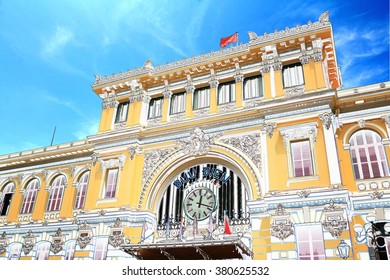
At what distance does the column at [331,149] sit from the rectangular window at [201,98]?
23.6 ft

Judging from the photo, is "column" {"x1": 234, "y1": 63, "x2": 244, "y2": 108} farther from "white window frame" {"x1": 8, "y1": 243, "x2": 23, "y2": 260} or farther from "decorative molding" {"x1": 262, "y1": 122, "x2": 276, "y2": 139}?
"white window frame" {"x1": 8, "y1": 243, "x2": 23, "y2": 260}

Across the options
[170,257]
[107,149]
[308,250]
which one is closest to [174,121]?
[107,149]

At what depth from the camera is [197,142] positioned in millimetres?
21203

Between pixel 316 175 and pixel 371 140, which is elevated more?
pixel 371 140

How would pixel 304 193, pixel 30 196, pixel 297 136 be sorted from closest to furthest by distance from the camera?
pixel 304 193
pixel 297 136
pixel 30 196

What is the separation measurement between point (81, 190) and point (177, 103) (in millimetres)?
8940

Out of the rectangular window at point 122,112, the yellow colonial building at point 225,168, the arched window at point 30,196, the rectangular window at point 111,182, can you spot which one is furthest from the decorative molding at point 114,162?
the arched window at point 30,196

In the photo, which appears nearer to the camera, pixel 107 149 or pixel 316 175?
pixel 316 175

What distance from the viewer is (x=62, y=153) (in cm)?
2661

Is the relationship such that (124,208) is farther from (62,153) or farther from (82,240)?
(62,153)

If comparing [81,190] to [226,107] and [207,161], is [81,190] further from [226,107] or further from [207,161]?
[226,107]

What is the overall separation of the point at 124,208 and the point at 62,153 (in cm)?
864

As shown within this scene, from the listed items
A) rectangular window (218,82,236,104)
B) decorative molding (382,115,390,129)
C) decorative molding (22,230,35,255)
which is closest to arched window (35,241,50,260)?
decorative molding (22,230,35,255)

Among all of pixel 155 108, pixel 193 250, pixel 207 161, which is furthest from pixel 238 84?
pixel 193 250
